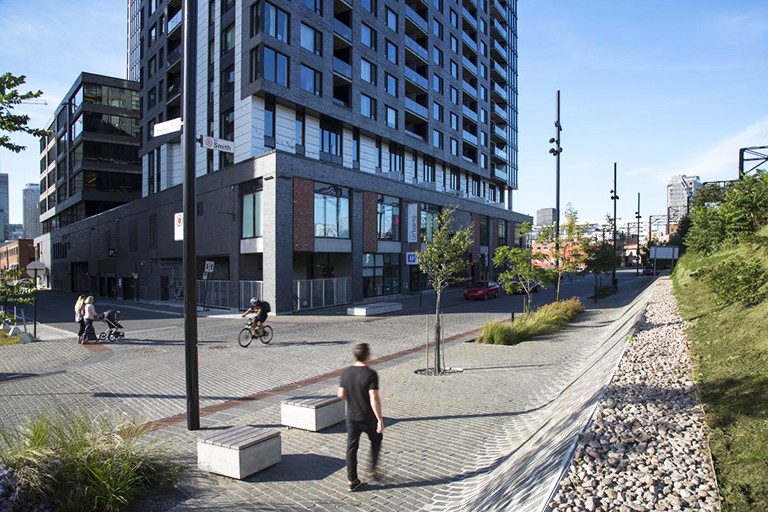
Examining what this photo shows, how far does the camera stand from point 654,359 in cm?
855

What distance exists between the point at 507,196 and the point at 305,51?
145 ft

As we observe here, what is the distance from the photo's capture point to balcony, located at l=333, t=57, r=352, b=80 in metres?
33.0

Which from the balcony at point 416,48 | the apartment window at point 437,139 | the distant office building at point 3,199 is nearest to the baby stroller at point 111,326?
the distant office building at point 3,199

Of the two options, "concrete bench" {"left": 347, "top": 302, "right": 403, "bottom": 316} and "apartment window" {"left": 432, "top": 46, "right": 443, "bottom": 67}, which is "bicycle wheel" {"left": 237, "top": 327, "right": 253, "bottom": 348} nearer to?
"concrete bench" {"left": 347, "top": 302, "right": 403, "bottom": 316}

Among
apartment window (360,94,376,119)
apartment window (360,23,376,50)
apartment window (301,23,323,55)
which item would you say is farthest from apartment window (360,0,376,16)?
apartment window (301,23,323,55)

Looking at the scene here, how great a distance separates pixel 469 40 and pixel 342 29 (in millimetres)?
24268

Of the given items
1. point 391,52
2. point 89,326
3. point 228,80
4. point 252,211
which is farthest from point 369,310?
point 391,52

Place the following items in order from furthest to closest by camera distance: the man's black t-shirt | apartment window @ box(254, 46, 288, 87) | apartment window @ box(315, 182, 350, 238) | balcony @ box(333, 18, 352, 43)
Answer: balcony @ box(333, 18, 352, 43) < apartment window @ box(315, 182, 350, 238) < apartment window @ box(254, 46, 288, 87) < the man's black t-shirt

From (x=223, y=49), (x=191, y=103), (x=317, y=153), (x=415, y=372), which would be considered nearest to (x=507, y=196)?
(x=317, y=153)

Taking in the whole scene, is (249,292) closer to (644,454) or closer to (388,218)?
(388,218)

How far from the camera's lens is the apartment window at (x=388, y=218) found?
34781mm

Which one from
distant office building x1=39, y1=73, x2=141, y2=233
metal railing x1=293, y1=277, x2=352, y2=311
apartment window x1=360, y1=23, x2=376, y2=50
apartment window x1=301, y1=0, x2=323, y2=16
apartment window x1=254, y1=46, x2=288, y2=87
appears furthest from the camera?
distant office building x1=39, y1=73, x2=141, y2=233

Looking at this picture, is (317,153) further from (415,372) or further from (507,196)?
(507,196)

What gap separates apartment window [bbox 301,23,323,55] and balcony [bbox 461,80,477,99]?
23.9 metres
